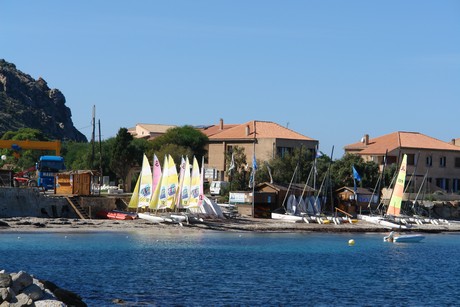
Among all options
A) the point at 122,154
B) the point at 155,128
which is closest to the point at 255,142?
the point at 122,154

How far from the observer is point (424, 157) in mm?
109875

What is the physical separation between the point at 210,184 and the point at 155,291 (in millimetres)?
65641

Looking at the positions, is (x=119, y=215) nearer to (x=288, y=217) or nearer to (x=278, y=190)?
(x=288, y=217)

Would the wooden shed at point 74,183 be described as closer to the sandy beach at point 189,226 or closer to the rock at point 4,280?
the sandy beach at point 189,226

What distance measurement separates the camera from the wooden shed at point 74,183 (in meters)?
75.7

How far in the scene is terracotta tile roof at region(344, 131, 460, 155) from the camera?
110m

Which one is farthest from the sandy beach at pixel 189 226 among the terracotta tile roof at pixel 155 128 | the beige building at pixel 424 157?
the terracotta tile roof at pixel 155 128

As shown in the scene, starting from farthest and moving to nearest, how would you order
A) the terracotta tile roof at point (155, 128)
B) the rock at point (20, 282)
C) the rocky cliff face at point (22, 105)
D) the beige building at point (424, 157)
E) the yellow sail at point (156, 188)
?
1. the rocky cliff face at point (22, 105)
2. the terracotta tile roof at point (155, 128)
3. the beige building at point (424, 157)
4. the yellow sail at point (156, 188)
5. the rock at point (20, 282)

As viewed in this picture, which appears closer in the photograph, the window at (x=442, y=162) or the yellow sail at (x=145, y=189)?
the yellow sail at (x=145, y=189)

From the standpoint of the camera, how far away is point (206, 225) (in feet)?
243

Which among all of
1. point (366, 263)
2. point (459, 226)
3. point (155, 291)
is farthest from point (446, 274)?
point (459, 226)

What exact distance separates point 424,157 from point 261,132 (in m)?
20.3

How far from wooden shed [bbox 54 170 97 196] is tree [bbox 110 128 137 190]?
2374cm

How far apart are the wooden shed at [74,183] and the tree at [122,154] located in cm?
2374
